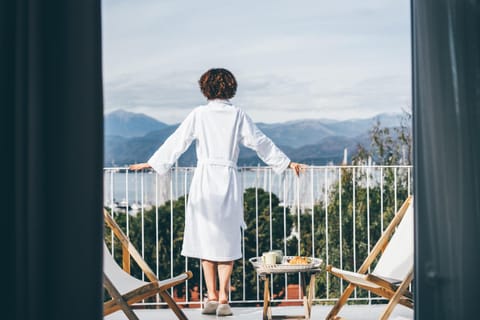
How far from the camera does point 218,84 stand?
15.4 feet

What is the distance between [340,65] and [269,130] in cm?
217

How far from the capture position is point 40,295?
2131 millimetres

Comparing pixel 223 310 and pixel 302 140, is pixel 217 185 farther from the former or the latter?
pixel 302 140

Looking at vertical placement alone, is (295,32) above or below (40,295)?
above

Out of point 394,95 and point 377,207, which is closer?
point 377,207

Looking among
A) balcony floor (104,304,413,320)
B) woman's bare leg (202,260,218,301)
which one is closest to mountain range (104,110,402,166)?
balcony floor (104,304,413,320)

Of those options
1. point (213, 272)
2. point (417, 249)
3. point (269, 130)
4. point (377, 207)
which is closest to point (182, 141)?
point (213, 272)

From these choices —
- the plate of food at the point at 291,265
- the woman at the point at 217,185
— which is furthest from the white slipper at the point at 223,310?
the plate of food at the point at 291,265

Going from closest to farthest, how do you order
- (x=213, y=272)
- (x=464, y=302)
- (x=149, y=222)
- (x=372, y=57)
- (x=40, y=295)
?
(x=40, y=295) → (x=464, y=302) → (x=213, y=272) → (x=149, y=222) → (x=372, y=57)

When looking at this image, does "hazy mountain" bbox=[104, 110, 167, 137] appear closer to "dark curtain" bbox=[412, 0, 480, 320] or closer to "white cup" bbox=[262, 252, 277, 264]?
"white cup" bbox=[262, 252, 277, 264]

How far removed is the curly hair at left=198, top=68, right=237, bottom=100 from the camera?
4.69 metres

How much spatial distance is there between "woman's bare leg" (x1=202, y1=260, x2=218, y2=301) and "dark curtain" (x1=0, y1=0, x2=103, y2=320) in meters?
2.61

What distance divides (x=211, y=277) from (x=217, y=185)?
2.05ft

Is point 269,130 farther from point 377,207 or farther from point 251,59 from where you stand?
point 377,207
